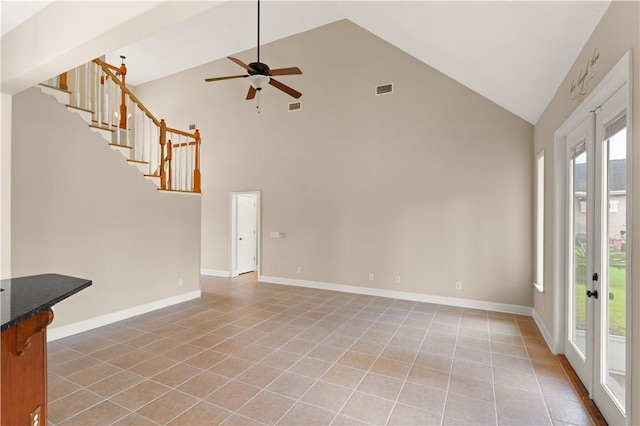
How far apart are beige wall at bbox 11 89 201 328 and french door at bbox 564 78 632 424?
550 centimetres

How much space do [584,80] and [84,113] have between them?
5.59m

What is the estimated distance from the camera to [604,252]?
2.37 meters

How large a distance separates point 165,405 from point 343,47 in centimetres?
649

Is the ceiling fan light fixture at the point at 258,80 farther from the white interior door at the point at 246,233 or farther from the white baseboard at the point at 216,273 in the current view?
the white baseboard at the point at 216,273

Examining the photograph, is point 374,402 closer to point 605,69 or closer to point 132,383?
point 132,383

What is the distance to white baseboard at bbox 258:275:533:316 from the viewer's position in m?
5.07

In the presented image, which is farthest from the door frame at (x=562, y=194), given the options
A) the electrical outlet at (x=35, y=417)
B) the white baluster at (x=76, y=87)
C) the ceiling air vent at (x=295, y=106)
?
the white baluster at (x=76, y=87)

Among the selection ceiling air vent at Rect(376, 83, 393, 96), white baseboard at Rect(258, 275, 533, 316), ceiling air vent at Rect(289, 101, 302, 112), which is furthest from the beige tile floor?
ceiling air vent at Rect(289, 101, 302, 112)

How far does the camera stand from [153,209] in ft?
16.7

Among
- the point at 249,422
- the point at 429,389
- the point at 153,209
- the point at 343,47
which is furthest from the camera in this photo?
the point at 343,47

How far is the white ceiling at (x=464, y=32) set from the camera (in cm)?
257

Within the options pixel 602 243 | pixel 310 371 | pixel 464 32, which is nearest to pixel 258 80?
pixel 464 32

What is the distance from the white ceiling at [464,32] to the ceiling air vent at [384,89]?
0.98 meters

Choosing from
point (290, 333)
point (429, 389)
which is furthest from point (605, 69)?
point (290, 333)
